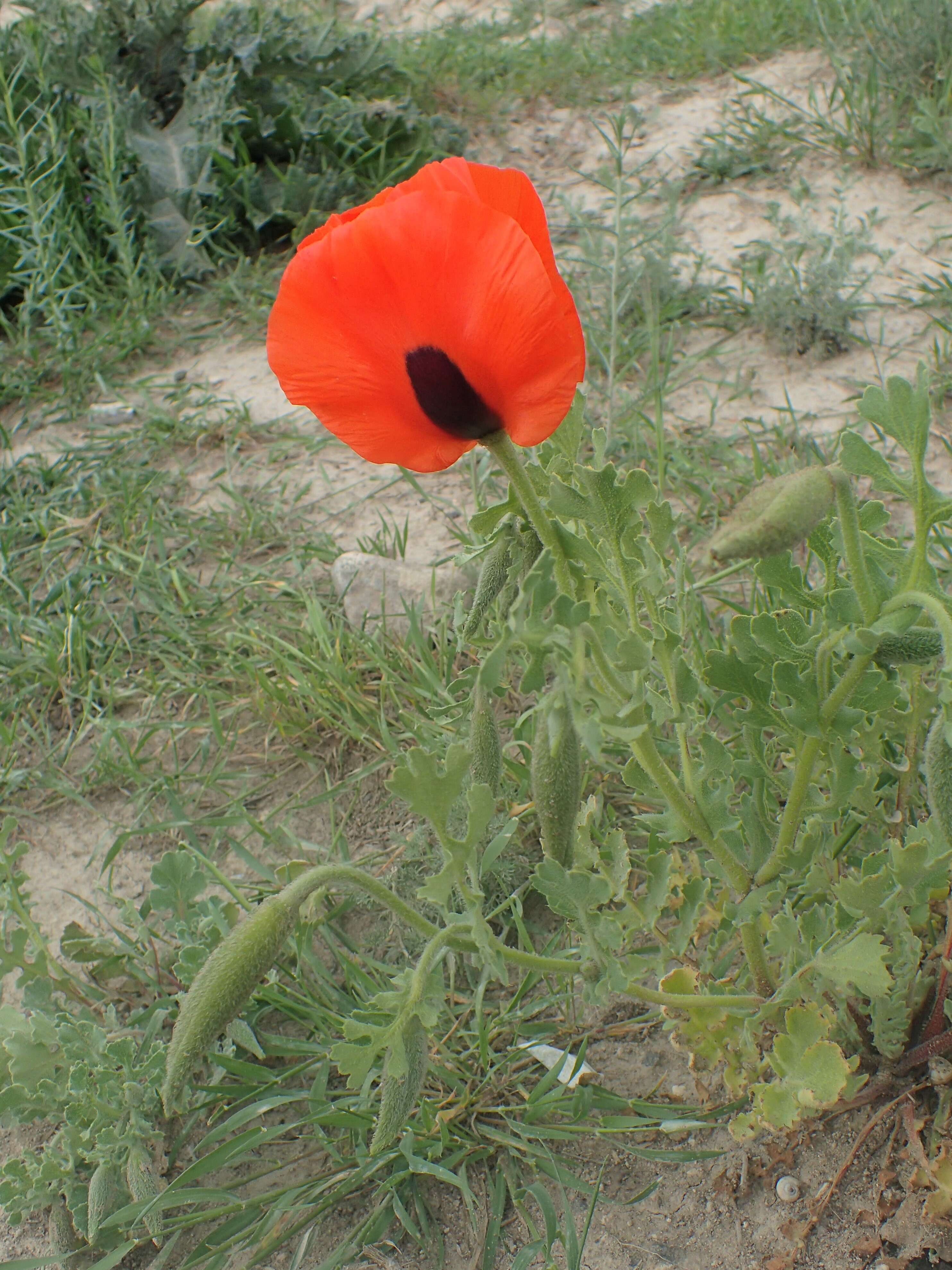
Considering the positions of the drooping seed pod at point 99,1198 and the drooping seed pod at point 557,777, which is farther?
the drooping seed pod at point 99,1198

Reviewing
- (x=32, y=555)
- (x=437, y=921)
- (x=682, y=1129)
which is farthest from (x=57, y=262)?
(x=682, y=1129)

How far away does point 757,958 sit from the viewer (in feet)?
4.50

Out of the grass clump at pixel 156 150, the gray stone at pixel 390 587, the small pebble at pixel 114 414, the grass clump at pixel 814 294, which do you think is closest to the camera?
the gray stone at pixel 390 587

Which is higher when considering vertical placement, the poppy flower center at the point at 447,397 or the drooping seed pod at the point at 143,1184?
the poppy flower center at the point at 447,397

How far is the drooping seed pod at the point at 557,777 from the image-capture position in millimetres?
1012

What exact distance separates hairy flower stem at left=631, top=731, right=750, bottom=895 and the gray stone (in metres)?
1.07

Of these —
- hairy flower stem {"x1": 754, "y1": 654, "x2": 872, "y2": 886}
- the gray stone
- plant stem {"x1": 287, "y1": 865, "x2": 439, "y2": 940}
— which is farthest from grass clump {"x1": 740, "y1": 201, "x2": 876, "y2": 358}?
plant stem {"x1": 287, "y1": 865, "x2": 439, "y2": 940}

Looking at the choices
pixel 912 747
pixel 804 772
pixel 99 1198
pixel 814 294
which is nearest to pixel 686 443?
pixel 814 294

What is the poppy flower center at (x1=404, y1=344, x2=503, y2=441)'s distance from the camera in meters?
0.96

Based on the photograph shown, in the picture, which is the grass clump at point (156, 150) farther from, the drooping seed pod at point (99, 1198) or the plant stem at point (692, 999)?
the plant stem at point (692, 999)

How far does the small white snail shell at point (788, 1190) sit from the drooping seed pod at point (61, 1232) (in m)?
0.92

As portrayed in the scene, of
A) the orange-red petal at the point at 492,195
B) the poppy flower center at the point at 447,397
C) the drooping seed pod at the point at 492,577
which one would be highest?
the orange-red petal at the point at 492,195

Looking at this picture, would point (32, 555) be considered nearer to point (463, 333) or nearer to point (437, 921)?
point (437, 921)

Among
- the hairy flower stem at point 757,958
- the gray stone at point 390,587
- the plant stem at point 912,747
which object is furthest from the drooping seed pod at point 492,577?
the gray stone at point 390,587
